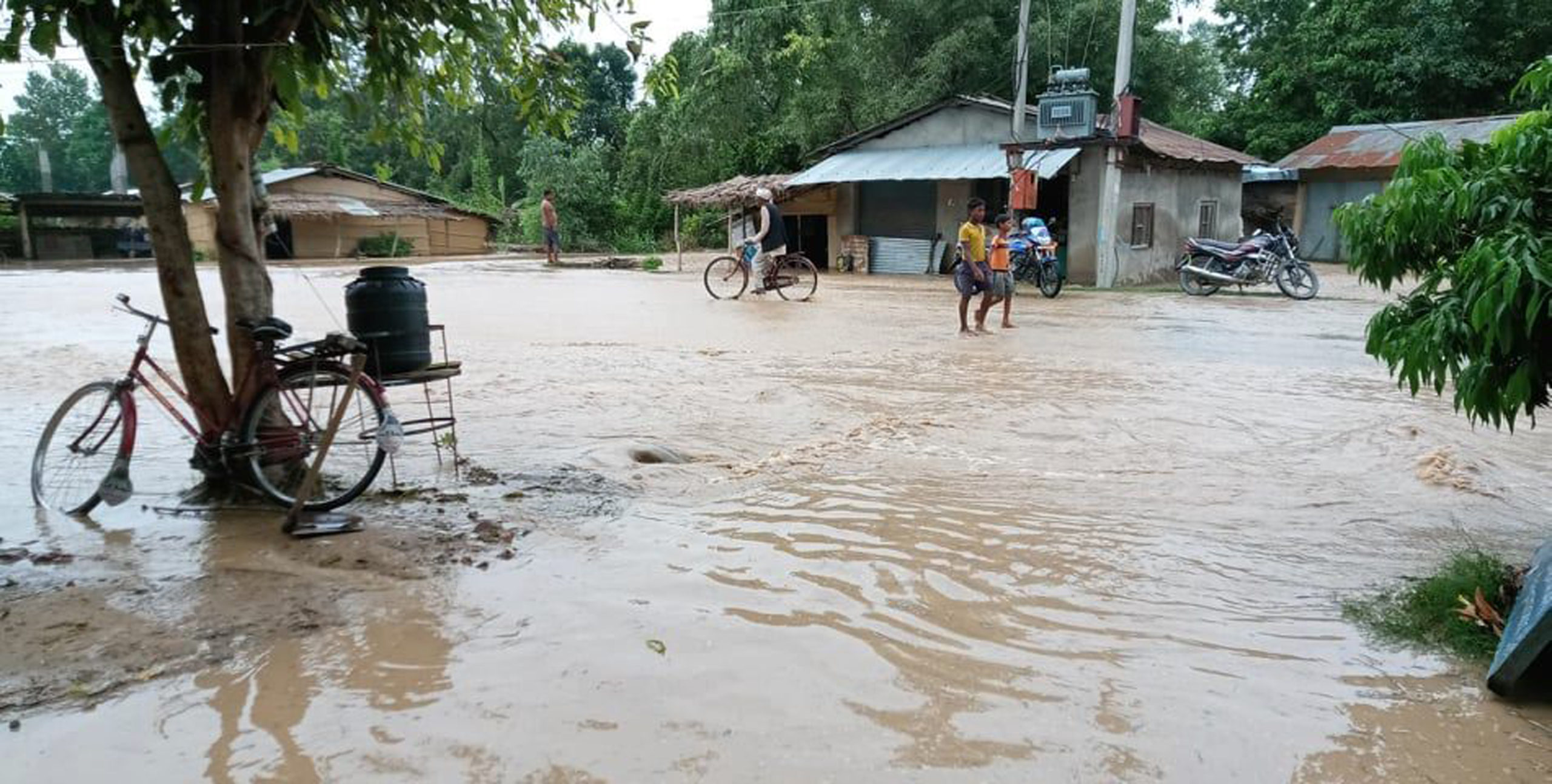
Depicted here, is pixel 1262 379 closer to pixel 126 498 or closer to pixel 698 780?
pixel 698 780

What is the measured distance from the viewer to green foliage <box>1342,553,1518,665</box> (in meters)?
3.32

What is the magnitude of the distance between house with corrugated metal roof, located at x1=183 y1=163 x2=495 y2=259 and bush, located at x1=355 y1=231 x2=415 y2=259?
0.47 ft

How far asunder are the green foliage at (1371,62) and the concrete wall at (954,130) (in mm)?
12328

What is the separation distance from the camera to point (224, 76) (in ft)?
14.4

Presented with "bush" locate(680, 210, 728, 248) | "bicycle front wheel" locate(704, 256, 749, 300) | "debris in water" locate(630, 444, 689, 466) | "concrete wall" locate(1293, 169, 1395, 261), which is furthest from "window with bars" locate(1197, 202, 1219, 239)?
"debris in water" locate(630, 444, 689, 466)

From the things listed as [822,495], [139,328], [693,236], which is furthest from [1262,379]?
[693,236]

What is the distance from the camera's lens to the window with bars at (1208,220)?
836 inches

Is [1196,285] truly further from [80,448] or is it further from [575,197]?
[575,197]

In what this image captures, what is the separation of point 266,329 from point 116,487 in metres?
1.04

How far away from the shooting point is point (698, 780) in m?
2.57

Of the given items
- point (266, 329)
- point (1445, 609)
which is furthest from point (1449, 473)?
point (266, 329)

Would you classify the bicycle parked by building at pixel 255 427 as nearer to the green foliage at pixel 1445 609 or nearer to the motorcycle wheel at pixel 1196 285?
the green foliage at pixel 1445 609

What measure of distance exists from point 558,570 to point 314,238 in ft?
104

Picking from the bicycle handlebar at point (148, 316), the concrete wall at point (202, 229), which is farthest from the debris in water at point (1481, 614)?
the concrete wall at point (202, 229)
